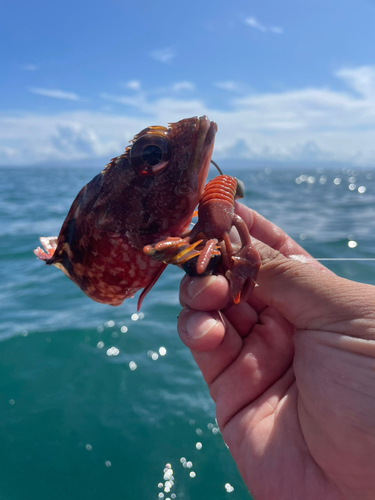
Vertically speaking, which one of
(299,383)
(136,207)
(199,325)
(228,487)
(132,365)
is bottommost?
(228,487)

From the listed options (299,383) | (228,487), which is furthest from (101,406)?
(299,383)

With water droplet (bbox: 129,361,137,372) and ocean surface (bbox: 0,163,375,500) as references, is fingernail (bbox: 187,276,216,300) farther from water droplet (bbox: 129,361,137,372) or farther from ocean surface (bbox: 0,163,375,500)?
water droplet (bbox: 129,361,137,372)

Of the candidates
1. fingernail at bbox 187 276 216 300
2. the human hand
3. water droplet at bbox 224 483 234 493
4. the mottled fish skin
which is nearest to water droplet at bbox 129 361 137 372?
water droplet at bbox 224 483 234 493

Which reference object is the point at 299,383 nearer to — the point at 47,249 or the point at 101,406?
the point at 47,249

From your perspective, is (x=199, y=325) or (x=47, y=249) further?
(x=47, y=249)

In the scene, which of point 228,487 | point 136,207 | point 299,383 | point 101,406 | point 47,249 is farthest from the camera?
point 101,406

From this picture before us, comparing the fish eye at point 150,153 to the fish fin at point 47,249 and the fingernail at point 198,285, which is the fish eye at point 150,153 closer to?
the fingernail at point 198,285

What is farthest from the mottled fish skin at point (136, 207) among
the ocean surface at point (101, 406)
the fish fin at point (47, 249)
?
the ocean surface at point (101, 406)
